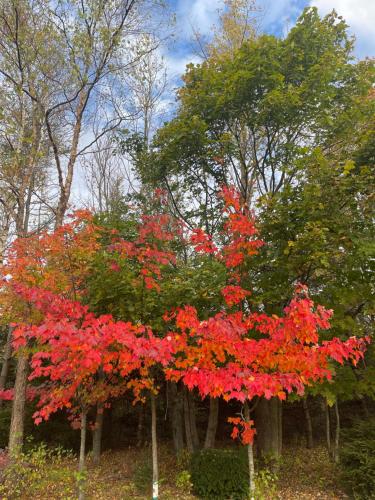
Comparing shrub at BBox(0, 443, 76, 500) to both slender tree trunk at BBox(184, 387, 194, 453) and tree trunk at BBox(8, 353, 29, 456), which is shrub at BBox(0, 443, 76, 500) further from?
slender tree trunk at BBox(184, 387, 194, 453)

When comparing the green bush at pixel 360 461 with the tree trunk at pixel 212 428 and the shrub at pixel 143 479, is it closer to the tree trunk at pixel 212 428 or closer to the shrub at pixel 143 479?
the tree trunk at pixel 212 428

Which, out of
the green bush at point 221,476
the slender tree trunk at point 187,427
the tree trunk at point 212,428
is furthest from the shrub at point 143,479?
the slender tree trunk at point 187,427

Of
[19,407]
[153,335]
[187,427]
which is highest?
[153,335]

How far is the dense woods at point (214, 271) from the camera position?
433 centimetres

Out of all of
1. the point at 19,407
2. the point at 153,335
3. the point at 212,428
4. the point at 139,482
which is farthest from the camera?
the point at 212,428

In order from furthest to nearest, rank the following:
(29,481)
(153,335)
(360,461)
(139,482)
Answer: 1. (139,482)
2. (29,481)
3. (360,461)
4. (153,335)

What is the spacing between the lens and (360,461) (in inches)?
234

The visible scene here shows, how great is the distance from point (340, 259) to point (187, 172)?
462cm

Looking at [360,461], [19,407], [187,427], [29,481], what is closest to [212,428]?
[187,427]

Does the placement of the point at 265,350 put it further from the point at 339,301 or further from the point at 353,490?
the point at 353,490

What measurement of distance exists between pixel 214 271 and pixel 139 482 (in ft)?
14.8

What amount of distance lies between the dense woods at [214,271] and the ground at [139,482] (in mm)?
62

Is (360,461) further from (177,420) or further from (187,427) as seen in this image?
(177,420)

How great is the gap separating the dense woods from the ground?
62 millimetres
